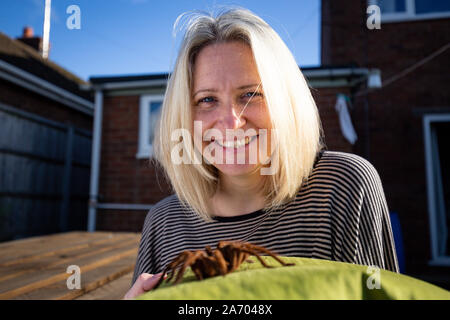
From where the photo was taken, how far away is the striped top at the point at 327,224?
4.06 ft

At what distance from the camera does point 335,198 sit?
1292 mm

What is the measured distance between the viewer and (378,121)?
263 inches

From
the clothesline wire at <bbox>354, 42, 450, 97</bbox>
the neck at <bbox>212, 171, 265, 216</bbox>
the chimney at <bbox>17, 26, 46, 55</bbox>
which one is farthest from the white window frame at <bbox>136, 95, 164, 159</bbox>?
the chimney at <bbox>17, 26, 46, 55</bbox>

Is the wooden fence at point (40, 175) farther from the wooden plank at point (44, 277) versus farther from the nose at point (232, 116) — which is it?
the nose at point (232, 116)

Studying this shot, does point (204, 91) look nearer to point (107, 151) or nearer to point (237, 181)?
point (237, 181)

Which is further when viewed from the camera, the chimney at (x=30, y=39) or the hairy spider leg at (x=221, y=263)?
the chimney at (x=30, y=39)

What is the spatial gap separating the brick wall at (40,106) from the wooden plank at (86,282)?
708cm

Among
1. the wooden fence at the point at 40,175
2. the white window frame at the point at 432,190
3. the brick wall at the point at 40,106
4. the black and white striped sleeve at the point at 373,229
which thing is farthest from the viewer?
the brick wall at the point at 40,106

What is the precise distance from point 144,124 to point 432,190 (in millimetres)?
5719

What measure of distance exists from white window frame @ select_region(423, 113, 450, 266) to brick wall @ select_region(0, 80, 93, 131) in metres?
8.70

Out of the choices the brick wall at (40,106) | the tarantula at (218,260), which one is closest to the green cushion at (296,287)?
the tarantula at (218,260)

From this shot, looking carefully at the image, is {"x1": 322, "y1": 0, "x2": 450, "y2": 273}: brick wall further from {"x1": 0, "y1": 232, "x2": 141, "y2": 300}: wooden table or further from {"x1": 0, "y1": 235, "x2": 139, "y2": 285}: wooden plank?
{"x1": 0, "y1": 235, "x2": 139, "y2": 285}: wooden plank
